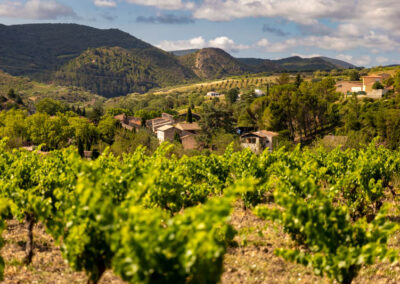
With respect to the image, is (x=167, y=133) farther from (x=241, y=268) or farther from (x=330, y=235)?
(x=330, y=235)

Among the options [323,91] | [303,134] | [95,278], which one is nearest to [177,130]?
[303,134]

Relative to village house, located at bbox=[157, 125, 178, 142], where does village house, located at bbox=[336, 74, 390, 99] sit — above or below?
above

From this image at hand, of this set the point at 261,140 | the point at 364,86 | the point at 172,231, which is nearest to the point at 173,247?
the point at 172,231

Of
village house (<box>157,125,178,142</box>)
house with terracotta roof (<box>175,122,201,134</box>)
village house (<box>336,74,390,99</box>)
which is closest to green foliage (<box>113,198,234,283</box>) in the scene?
village house (<box>157,125,178,142</box>)

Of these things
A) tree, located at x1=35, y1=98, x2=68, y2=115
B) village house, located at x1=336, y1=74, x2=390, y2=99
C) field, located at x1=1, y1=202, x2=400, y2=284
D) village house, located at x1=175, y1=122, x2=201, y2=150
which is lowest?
village house, located at x1=175, y1=122, x2=201, y2=150

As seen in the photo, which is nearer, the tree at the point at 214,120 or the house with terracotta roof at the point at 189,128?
the tree at the point at 214,120

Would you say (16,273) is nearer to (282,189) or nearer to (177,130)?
(282,189)

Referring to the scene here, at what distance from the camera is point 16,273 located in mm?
10164

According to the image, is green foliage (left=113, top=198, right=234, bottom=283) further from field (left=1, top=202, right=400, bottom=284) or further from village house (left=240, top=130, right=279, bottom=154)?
village house (left=240, top=130, right=279, bottom=154)

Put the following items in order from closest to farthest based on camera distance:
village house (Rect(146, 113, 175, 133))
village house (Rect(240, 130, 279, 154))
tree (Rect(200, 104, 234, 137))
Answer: village house (Rect(240, 130, 279, 154)) → tree (Rect(200, 104, 234, 137)) → village house (Rect(146, 113, 175, 133))

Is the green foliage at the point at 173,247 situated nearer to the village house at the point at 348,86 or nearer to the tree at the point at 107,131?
Answer: the tree at the point at 107,131

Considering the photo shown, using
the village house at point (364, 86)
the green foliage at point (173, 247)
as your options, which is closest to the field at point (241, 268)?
the green foliage at point (173, 247)

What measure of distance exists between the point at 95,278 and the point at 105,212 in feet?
7.57

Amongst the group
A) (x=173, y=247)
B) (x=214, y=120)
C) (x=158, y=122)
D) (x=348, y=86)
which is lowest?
(x=158, y=122)
